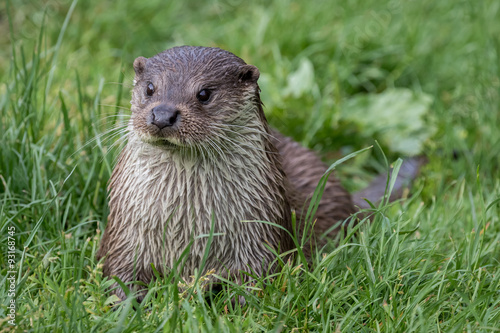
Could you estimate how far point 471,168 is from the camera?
3.73 meters

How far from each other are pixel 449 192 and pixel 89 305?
217 centimetres

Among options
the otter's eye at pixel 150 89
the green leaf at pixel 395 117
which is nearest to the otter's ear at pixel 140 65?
the otter's eye at pixel 150 89

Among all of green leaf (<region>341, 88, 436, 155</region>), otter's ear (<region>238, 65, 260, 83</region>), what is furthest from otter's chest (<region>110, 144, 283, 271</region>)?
green leaf (<region>341, 88, 436, 155</region>)

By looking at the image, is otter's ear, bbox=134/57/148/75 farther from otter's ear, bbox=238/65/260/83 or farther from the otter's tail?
the otter's tail

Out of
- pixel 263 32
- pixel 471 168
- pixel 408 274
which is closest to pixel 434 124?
pixel 471 168

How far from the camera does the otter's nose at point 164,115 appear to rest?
2.22 meters

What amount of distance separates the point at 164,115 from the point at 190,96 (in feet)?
0.54

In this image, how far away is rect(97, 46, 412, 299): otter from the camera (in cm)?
240

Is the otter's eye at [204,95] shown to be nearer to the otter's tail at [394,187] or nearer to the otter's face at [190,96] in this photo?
the otter's face at [190,96]

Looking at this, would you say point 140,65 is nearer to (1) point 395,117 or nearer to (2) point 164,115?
(2) point 164,115

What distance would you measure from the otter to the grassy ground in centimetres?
16

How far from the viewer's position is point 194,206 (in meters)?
2.41

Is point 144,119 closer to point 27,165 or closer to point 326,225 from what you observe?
point 27,165

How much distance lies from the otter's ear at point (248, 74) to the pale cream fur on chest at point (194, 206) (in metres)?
0.28
